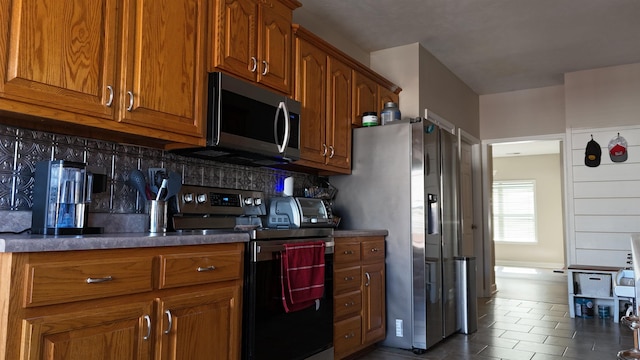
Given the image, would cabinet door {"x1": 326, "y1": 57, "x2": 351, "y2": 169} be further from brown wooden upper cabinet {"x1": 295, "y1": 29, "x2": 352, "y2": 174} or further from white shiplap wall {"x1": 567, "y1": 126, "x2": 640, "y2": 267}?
white shiplap wall {"x1": 567, "y1": 126, "x2": 640, "y2": 267}

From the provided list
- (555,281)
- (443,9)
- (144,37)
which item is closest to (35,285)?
(144,37)

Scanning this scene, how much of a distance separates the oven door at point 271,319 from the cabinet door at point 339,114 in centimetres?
129

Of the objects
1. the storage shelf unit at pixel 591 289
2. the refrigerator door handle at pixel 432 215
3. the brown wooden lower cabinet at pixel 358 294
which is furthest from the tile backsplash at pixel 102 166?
the storage shelf unit at pixel 591 289

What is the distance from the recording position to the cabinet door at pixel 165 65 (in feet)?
6.85

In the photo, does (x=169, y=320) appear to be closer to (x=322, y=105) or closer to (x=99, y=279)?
(x=99, y=279)

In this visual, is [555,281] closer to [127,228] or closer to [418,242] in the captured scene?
[418,242]

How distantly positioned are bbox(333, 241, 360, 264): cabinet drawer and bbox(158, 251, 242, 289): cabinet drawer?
37.9 inches

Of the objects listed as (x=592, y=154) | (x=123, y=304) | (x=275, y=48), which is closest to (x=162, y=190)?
(x=123, y=304)

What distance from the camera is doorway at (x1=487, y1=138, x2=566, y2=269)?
32.5 feet

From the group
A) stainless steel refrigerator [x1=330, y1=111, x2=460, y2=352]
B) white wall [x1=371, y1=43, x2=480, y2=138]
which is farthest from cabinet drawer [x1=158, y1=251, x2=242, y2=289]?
white wall [x1=371, y1=43, x2=480, y2=138]

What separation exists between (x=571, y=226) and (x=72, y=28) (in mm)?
5384

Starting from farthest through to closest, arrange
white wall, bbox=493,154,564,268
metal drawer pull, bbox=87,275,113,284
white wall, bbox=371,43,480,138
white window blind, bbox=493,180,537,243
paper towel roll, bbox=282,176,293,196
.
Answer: white window blind, bbox=493,180,537,243 → white wall, bbox=493,154,564,268 → white wall, bbox=371,43,480,138 → paper towel roll, bbox=282,176,293,196 → metal drawer pull, bbox=87,275,113,284

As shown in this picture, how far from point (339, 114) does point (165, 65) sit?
1.73 metres

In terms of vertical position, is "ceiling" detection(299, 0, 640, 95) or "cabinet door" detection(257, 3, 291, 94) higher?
"ceiling" detection(299, 0, 640, 95)
